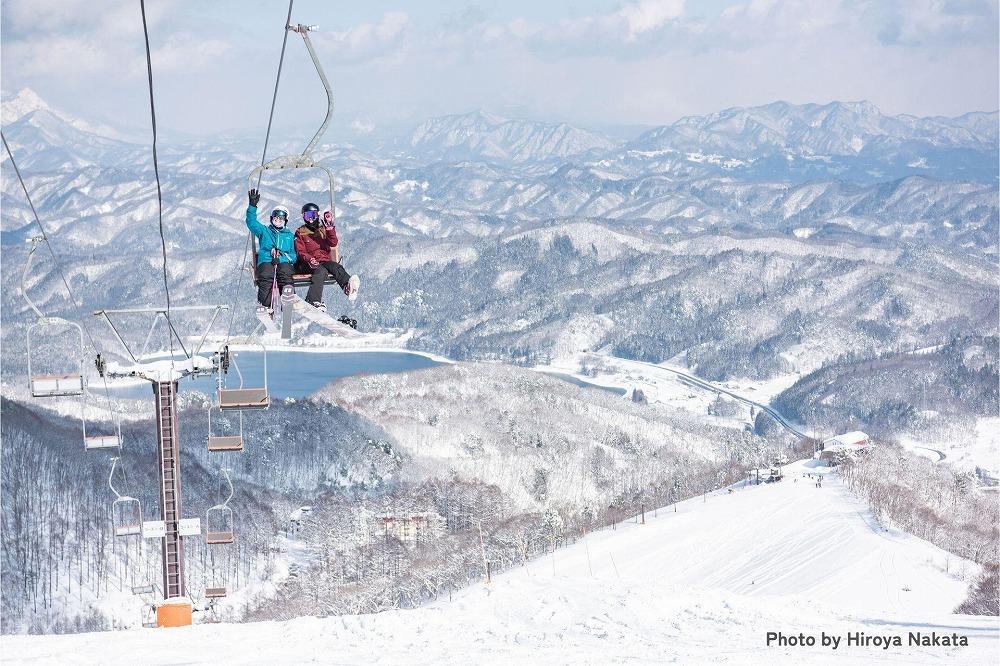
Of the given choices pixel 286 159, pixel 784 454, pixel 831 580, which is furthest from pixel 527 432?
pixel 286 159

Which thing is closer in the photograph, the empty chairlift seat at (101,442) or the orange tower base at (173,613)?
the empty chairlift seat at (101,442)

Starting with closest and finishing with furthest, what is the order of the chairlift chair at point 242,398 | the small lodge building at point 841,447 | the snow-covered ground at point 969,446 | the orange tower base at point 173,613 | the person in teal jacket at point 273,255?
1. the person in teal jacket at point 273,255
2. the chairlift chair at point 242,398
3. the orange tower base at point 173,613
4. the small lodge building at point 841,447
5. the snow-covered ground at point 969,446

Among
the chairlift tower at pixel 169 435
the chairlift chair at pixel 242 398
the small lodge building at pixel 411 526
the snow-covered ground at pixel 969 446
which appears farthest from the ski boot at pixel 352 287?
the snow-covered ground at pixel 969 446

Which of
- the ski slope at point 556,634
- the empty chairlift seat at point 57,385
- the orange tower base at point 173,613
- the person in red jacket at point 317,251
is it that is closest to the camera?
the person in red jacket at point 317,251

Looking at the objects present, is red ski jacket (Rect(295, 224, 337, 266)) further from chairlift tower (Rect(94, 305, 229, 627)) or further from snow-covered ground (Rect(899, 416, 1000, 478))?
snow-covered ground (Rect(899, 416, 1000, 478))

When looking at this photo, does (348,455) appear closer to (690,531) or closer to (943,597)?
(690,531)

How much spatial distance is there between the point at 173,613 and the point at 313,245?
12.5 m

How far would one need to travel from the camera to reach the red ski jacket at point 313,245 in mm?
22062

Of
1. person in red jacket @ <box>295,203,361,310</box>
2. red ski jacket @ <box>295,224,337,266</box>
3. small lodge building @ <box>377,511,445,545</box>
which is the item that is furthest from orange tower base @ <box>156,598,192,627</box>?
small lodge building @ <box>377,511,445,545</box>

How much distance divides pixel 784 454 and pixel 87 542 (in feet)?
267

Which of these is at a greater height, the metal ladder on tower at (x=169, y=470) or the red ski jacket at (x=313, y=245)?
the red ski jacket at (x=313, y=245)

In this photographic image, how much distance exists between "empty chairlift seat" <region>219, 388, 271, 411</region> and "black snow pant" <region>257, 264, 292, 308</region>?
4505mm

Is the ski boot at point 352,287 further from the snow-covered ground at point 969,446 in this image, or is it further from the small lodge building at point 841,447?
the snow-covered ground at point 969,446

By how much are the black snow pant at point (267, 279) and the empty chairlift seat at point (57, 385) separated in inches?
217
